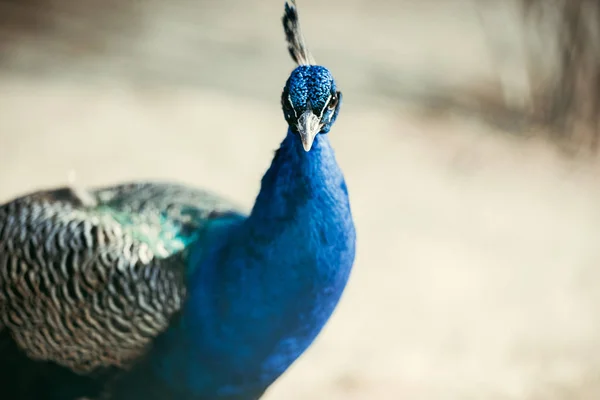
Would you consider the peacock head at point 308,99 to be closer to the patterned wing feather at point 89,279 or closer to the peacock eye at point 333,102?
the peacock eye at point 333,102

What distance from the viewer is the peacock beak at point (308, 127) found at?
1.58 m

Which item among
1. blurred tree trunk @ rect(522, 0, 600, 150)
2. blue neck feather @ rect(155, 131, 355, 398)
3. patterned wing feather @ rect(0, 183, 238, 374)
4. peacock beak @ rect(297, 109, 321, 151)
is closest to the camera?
peacock beak @ rect(297, 109, 321, 151)

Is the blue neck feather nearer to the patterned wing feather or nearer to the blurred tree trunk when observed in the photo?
the patterned wing feather

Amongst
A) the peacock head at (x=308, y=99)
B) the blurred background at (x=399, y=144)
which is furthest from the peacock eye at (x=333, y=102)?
the blurred background at (x=399, y=144)

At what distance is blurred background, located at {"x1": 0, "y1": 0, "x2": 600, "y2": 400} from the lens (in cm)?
297

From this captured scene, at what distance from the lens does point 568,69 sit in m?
4.66

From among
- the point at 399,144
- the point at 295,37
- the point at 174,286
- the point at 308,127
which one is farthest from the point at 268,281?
the point at 399,144

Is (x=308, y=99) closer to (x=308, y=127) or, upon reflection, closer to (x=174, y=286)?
(x=308, y=127)

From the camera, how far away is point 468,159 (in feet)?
14.4

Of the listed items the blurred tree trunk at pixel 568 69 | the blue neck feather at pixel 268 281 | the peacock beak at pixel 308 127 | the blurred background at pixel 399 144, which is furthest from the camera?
the blurred tree trunk at pixel 568 69

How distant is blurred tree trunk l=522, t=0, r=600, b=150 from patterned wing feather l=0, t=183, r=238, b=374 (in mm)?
3247

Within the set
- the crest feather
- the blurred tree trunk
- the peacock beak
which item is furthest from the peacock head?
the blurred tree trunk

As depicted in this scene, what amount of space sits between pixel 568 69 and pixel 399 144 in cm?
110

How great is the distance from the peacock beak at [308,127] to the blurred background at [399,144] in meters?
1.31
